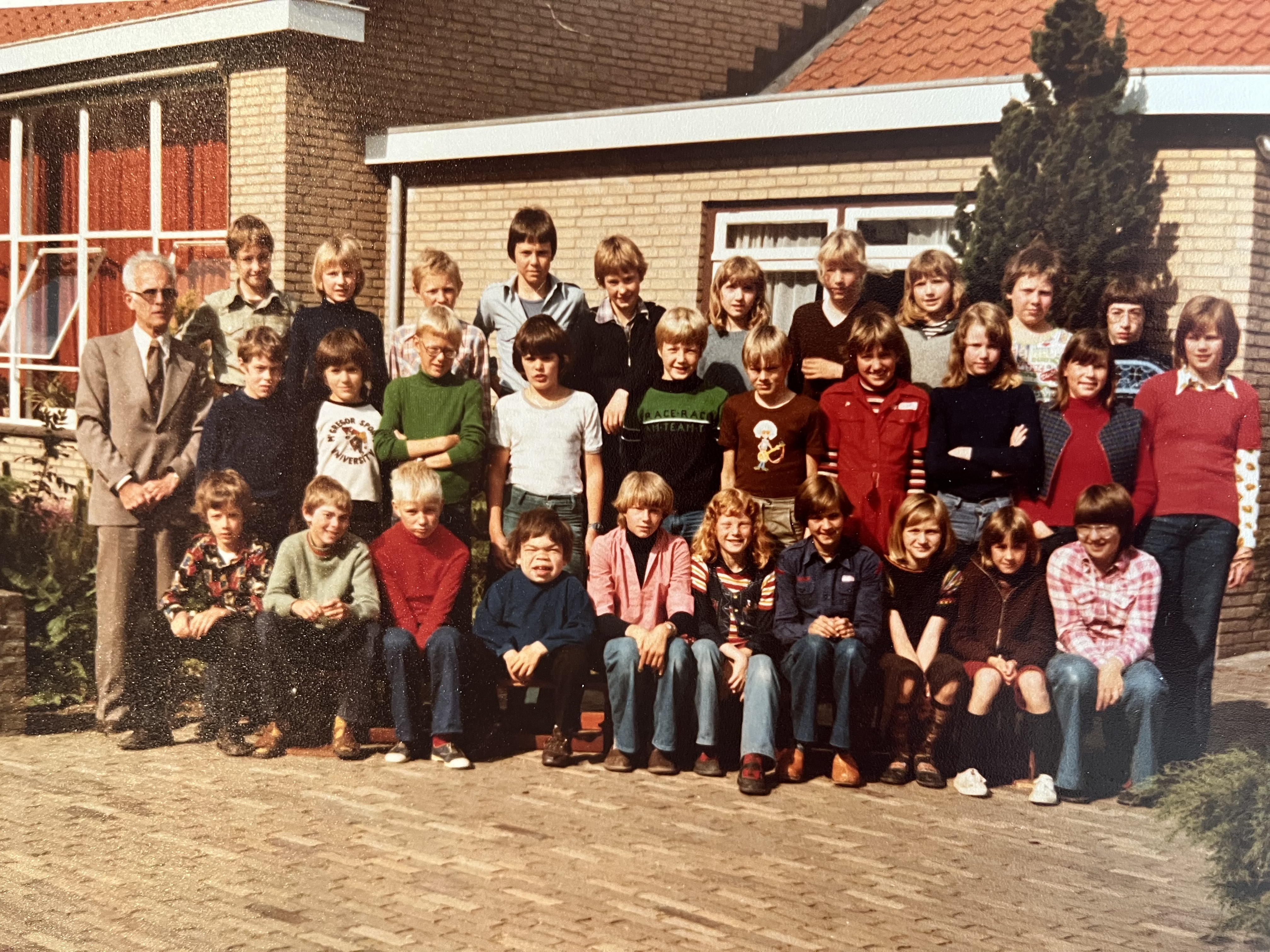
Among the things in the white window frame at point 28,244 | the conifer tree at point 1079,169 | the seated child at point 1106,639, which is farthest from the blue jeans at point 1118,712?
the white window frame at point 28,244

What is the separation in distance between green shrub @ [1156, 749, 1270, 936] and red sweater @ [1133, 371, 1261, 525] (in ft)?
4.03

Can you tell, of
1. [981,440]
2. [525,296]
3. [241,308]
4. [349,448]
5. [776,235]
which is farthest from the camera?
[776,235]

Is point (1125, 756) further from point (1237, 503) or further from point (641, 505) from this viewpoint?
point (641, 505)

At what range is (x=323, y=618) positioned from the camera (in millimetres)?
5027

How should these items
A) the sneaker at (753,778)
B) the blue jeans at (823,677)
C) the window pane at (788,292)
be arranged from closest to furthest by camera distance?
the sneaker at (753,778) → the blue jeans at (823,677) → the window pane at (788,292)

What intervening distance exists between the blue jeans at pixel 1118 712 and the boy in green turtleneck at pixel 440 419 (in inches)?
90.0

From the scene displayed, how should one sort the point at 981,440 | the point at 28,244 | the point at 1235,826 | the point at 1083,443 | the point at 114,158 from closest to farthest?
the point at 1235,826 → the point at 1083,443 → the point at 981,440 → the point at 28,244 → the point at 114,158

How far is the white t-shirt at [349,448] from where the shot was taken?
5.36 m

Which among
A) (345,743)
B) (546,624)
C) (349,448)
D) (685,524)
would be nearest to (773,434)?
(685,524)

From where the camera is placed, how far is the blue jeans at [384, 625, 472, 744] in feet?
16.3

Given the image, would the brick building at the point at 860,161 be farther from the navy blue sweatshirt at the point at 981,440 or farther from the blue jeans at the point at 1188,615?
the navy blue sweatshirt at the point at 981,440

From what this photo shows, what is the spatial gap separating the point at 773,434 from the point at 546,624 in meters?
1.11

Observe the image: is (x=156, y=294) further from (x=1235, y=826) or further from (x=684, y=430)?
(x=1235, y=826)

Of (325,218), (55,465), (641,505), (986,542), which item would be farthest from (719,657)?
(325,218)
